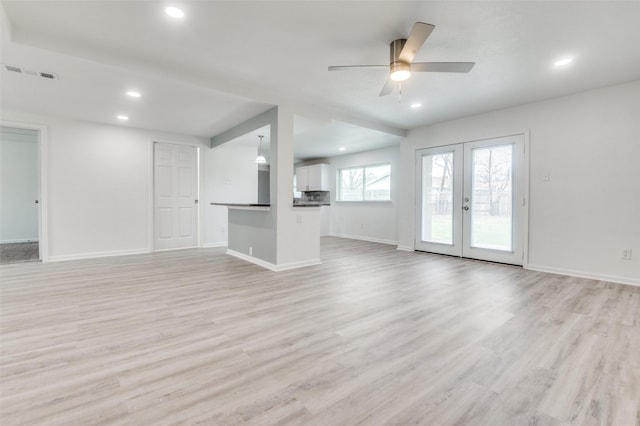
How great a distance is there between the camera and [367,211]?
8172 millimetres

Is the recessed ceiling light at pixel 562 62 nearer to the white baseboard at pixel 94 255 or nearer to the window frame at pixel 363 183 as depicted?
the window frame at pixel 363 183

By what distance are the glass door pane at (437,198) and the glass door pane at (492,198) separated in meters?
0.45

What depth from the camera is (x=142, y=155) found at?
5.86 metres

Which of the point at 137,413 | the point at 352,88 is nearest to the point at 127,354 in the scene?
the point at 137,413

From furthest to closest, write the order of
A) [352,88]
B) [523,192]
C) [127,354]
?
[523,192], [352,88], [127,354]

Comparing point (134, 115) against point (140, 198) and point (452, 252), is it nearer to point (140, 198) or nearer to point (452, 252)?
point (140, 198)

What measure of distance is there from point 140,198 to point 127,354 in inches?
Result: 186

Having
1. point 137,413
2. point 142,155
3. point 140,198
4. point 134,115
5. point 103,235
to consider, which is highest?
point 134,115

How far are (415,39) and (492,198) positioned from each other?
362 centimetres

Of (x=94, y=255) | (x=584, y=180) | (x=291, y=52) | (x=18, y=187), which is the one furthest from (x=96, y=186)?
(x=584, y=180)

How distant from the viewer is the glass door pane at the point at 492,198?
4.84 metres

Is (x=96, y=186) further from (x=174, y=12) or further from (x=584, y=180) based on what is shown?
(x=584, y=180)

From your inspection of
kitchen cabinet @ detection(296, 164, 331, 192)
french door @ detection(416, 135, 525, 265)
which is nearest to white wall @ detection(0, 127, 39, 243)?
kitchen cabinet @ detection(296, 164, 331, 192)

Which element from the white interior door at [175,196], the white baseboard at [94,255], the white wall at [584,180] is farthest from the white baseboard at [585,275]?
the white baseboard at [94,255]
